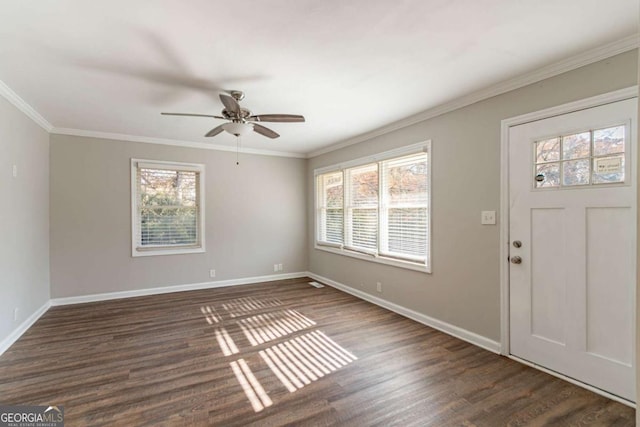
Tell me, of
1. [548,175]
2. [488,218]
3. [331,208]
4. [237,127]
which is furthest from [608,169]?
[331,208]

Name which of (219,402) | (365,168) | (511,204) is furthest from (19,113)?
(511,204)

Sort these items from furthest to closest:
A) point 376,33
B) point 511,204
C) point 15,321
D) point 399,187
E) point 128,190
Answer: point 128,190, point 399,187, point 15,321, point 511,204, point 376,33

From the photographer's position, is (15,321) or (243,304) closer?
(15,321)

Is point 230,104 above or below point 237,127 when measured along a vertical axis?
above

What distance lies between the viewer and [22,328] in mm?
3199

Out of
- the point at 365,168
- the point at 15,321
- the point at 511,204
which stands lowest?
the point at 15,321

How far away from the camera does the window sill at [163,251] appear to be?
4637mm

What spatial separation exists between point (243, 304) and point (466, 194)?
329 centimetres

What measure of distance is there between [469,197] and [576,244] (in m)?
0.97

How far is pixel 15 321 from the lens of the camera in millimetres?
3049

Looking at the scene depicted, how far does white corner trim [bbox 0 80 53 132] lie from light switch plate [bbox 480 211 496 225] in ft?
15.4

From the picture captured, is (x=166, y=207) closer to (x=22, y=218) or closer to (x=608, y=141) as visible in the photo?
Answer: (x=22, y=218)

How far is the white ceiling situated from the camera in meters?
1.74

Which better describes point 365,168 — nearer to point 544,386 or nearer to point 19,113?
point 544,386
